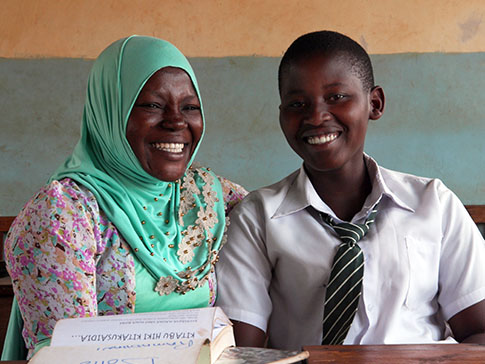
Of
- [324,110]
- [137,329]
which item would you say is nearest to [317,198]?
[324,110]

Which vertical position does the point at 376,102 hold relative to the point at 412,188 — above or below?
above

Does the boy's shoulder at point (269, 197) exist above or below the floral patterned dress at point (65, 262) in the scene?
above

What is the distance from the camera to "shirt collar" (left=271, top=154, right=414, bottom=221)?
1455 mm

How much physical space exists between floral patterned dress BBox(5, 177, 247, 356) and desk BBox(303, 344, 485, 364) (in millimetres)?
618

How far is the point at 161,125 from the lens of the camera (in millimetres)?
1474

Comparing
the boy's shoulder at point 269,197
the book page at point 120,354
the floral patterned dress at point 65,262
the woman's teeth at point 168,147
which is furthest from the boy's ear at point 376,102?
the book page at point 120,354

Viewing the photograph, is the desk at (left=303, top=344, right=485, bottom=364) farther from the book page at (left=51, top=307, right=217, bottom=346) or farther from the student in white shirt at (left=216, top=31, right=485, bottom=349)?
the student in white shirt at (left=216, top=31, right=485, bottom=349)

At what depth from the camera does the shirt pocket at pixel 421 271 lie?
1372mm

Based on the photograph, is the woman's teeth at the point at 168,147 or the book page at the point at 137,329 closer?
the book page at the point at 137,329

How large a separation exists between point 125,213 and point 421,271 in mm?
752

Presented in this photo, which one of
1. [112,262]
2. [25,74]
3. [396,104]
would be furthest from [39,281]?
[396,104]

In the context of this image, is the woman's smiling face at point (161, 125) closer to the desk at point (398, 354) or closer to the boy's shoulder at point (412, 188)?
the boy's shoulder at point (412, 188)

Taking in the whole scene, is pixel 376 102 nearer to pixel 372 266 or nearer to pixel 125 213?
pixel 372 266

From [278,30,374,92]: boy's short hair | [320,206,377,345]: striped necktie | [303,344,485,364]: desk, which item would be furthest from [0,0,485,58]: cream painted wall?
[303,344,485,364]: desk
